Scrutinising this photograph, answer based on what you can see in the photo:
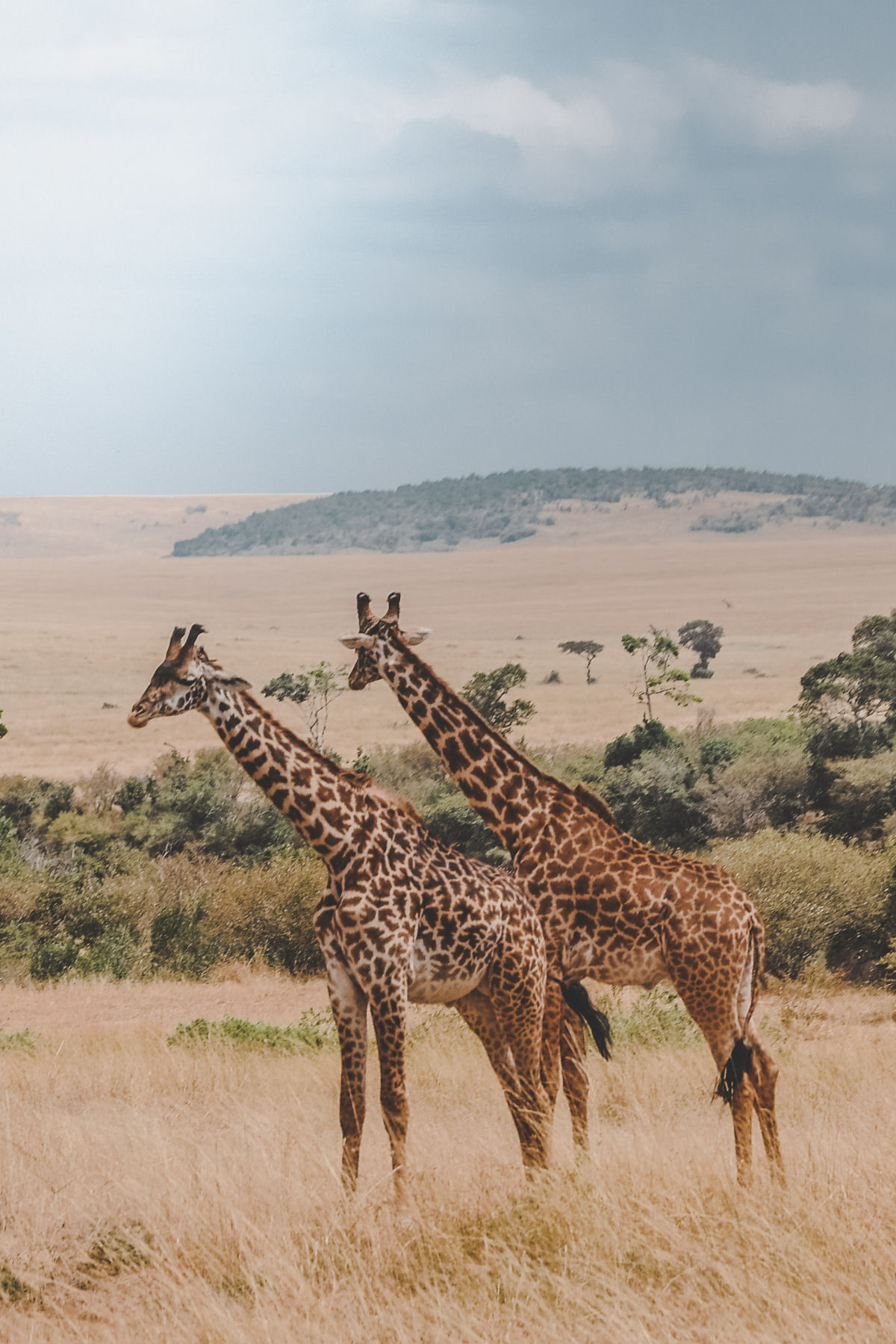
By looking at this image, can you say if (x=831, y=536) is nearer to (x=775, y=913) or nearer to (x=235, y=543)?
(x=235, y=543)

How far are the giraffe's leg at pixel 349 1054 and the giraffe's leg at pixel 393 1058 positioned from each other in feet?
0.39

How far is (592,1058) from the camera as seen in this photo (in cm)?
1348

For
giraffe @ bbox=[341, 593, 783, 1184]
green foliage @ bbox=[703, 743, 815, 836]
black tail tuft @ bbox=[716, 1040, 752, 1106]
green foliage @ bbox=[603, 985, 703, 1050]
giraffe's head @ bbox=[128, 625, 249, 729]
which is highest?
giraffe's head @ bbox=[128, 625, 249, 729]

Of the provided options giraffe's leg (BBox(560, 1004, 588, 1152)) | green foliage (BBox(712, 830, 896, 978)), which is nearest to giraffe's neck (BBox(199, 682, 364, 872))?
giraffe's leg (BBox(560, 1004, 588, 1152))

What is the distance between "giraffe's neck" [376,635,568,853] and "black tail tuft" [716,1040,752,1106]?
1755 mm

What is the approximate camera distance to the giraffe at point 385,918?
24.5ft

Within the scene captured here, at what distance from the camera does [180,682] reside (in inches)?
304

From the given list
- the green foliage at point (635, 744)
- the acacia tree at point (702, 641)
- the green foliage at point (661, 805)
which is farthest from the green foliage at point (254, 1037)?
the acacia tree at point (702, 641)

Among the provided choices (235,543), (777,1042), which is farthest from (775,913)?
(235,543)

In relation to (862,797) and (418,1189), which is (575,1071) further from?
(862,797)

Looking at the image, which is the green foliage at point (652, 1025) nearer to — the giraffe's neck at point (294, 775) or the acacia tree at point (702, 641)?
the giraffe's neck at point (294, 775)

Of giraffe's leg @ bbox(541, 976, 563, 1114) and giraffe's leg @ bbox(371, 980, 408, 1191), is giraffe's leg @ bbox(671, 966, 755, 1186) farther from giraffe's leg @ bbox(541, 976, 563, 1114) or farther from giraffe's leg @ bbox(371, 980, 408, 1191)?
giraffe's leg @ bbox(371, 980, 408, 1191)

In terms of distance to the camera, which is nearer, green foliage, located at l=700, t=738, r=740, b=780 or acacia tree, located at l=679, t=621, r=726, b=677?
green foliage, located at l=700, t=738, r=740, b=780

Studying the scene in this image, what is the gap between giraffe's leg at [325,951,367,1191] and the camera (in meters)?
7.50
